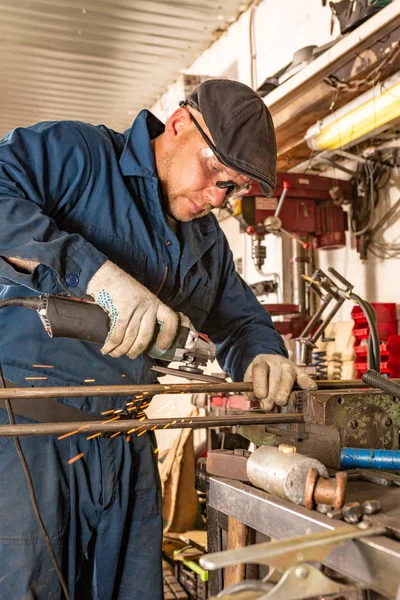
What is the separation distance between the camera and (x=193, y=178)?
1.52 metres

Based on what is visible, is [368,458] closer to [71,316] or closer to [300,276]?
[71,316]

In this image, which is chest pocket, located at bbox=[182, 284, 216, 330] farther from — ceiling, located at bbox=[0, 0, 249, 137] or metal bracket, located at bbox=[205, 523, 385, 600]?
ceiling, located at bbox=[0, 0, 249, 137]

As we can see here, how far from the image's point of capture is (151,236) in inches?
60.4

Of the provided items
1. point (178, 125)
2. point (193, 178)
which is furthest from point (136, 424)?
point (178, 125)

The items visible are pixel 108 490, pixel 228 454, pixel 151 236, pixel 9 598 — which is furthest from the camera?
pixel 151 236

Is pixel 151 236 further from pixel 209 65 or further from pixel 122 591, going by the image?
pixel 209 65

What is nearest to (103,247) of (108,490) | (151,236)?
(151,236)

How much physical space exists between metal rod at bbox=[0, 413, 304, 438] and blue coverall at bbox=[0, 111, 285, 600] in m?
0.24

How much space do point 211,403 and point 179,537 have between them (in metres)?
0.73

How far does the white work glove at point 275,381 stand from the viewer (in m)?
1.41

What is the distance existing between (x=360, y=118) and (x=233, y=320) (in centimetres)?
98

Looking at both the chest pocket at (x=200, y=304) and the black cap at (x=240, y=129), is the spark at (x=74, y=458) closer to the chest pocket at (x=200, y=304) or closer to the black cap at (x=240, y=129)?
the chest pocket at (x=200, y=304)

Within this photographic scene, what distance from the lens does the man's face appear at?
1.49 meters

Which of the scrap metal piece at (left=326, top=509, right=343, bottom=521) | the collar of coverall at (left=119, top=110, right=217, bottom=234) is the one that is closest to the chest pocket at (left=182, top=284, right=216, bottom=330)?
the collar of coverall at (left=119, top=110, right=217, bottom=234)
